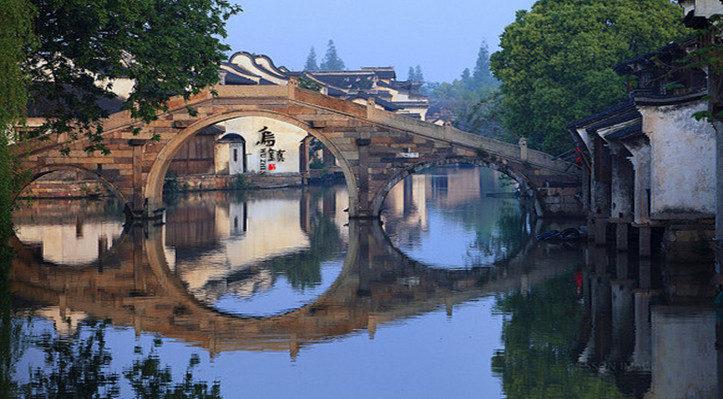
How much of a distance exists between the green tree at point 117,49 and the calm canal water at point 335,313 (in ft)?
16.8

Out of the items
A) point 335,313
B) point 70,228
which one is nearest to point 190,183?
point 70,228

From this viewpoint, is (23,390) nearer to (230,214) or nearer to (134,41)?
(134,41)

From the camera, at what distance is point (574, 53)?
139ft

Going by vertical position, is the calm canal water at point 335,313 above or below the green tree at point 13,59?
below

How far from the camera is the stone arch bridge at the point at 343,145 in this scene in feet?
134

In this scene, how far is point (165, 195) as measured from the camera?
57719 mm

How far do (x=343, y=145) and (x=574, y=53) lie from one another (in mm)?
10981

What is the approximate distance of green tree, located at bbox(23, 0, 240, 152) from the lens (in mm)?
26109

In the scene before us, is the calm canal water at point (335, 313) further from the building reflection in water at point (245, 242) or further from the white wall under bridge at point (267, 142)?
the white wall under bridge at point (267, 142)

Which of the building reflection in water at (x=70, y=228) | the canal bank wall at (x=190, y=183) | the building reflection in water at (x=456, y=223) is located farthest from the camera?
the canal bank wall at (x=190, y=183)

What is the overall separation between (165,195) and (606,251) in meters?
33.9

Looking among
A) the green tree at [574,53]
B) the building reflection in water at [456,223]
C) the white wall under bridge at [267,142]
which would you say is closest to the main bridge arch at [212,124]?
the building reflection in water at [456,223]

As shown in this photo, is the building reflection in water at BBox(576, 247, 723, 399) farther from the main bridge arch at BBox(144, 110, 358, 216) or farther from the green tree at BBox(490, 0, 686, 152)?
the main bridge arch at BBox(144, 110, 358, 216)

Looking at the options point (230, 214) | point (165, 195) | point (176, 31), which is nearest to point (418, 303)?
point (176, 31)
